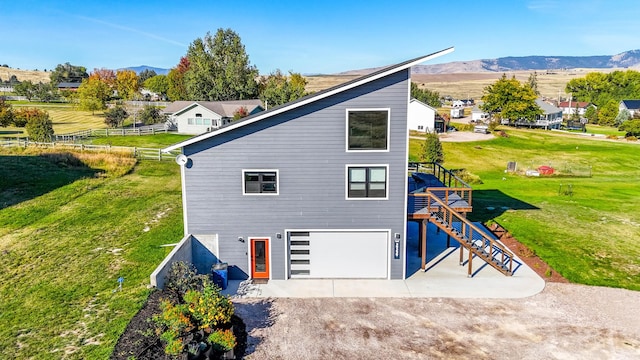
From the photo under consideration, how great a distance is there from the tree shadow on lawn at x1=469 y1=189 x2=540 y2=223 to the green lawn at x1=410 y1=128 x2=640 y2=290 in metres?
0.05

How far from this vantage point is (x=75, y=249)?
16.6 m

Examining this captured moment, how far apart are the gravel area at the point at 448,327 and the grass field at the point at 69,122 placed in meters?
53.6

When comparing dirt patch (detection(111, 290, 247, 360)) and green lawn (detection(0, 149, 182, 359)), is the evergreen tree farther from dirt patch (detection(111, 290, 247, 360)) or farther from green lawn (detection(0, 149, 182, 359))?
dirt patch (detection(111, 290, 247, 360))

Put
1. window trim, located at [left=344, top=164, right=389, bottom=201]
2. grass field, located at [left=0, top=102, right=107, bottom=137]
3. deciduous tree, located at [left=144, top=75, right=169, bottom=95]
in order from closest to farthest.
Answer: window trim, located at [left=344, top=164, right=389, bottom=201] → grass field, located at [left=0, top=102, right=107, bottom=137] → deciduous tree, located at [left=144, top=75, right=169, bottom=95]

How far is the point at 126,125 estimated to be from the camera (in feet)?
199

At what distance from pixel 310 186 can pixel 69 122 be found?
64.5 m

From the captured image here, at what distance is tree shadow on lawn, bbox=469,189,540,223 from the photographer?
76.5 feet

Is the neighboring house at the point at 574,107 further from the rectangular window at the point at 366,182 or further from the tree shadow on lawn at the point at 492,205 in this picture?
the rectangular window at the point at 366,182

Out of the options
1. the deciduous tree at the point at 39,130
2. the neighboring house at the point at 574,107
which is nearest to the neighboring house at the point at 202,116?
the deciduous tree at the point at 39,130

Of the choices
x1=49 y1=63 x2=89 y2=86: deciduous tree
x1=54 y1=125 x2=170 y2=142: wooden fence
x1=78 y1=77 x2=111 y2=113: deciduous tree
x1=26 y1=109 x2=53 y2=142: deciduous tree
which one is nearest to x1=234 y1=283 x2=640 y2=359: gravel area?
x1=26 y1=109 x2=53 y2=142: deciduous tree

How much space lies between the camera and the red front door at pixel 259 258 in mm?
15297

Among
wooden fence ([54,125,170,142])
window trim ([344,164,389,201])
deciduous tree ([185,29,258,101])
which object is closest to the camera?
window trim ([344,164,389,201])

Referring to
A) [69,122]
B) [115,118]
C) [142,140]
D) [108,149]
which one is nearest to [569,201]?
[108,149]

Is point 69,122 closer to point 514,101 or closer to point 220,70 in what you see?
point 220,70
